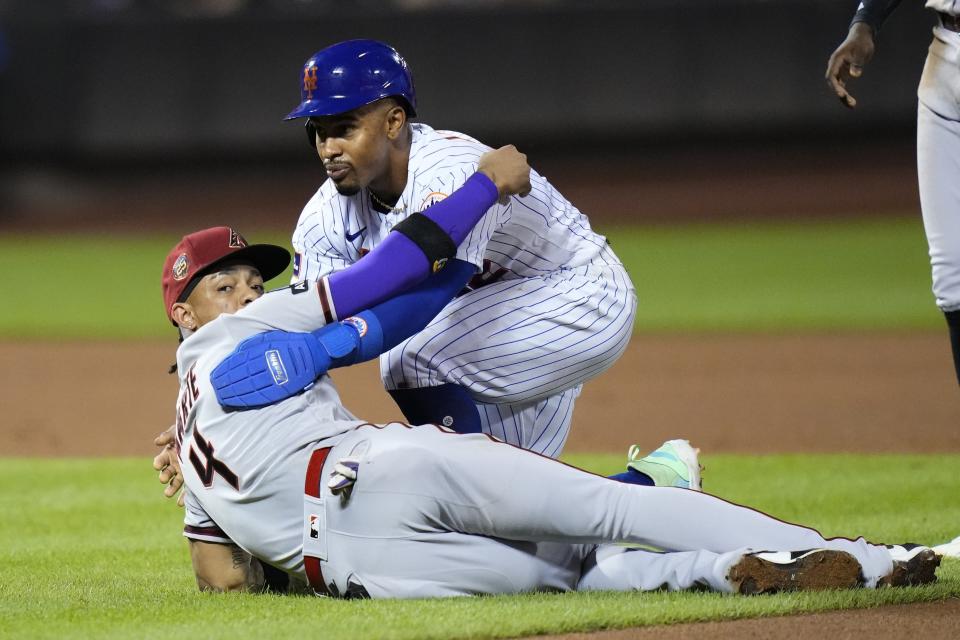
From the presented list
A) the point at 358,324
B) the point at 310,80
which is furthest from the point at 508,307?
the point at 310,80

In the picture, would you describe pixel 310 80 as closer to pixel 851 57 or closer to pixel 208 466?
pixel 208 466

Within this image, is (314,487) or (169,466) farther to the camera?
(169,466)

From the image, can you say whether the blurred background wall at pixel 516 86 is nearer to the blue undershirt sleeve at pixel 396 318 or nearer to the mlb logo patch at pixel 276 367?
the blue undershirt sleeve at pixel 396 318

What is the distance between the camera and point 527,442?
438cm

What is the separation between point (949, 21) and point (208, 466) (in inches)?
108

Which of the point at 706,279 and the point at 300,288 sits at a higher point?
the point at 300,288

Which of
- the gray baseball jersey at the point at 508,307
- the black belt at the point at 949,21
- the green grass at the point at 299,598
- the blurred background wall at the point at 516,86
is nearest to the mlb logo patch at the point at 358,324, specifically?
the gray baseball jersey at the point at 508,307

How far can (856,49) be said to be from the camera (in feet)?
14.0

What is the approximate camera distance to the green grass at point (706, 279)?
1238 centimetres

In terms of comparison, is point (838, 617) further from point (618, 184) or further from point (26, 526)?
point (618, 184)

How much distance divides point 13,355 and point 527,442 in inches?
311

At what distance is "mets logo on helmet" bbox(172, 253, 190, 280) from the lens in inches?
147

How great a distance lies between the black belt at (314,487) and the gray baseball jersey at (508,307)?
865 millimetres

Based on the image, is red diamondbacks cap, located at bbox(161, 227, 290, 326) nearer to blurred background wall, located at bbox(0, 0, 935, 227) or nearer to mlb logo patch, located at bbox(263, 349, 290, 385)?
mlb logo patch, located at bbox(263, 349, 290, 385)
